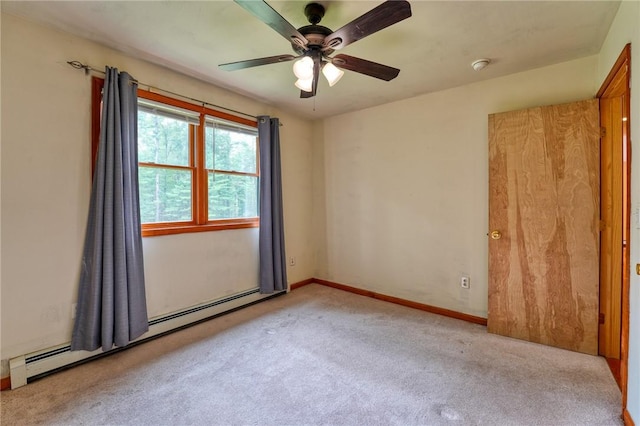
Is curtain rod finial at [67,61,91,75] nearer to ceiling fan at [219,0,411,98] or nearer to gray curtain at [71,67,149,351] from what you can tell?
gray curtain at [71,67,149,351]

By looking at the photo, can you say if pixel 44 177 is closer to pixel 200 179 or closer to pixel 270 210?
pixel 200 179

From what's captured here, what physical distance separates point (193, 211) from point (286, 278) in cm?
148

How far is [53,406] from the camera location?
5.58 ft

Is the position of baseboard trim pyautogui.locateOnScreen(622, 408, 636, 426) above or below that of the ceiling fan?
below

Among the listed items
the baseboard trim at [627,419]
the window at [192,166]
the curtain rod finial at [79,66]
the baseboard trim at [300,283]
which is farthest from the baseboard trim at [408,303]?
the curtain rod finial at [79,66]

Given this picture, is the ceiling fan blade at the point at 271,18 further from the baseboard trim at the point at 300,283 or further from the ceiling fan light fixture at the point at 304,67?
the baseboard trim at the point at 300,283

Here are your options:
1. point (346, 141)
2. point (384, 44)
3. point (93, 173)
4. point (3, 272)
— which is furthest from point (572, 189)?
point (3, 272)

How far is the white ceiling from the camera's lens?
5.82 feet

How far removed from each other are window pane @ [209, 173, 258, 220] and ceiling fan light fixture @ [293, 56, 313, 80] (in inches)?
65.2

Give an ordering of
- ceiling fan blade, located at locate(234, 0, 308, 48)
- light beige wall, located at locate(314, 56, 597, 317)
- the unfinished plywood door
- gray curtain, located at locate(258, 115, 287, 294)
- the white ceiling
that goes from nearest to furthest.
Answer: ceiling fan blade, located at locate(234, 0, 308, 48) → the white ceiling → the unfinished plywood door → light beige wall, located at locate(314, 56, 597, 317) → gray curtain, located at locate(258, 115, 287, 294)

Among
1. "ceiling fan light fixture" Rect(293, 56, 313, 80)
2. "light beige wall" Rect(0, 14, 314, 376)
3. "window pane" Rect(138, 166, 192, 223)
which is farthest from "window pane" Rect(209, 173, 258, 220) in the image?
"ceiling fan light fixture" Rect(293, 56, 313, 80)

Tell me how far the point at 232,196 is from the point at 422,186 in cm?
222

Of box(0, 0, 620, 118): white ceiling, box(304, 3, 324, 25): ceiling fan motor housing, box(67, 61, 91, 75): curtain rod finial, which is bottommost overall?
box(67, 61, 91, 75): curtain rod finial

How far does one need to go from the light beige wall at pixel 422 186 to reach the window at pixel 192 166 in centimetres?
126
